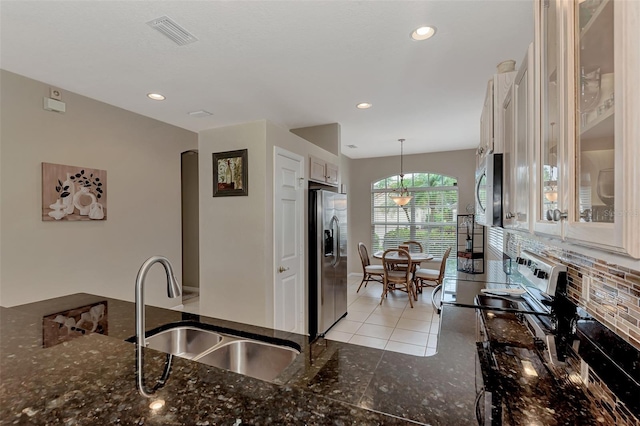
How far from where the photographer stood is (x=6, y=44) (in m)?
2.28

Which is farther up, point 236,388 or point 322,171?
point 322,171

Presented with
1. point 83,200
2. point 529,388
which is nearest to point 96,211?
point 83,200

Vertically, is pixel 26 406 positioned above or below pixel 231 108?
below

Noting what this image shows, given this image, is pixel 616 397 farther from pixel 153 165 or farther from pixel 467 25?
pixel 153 165

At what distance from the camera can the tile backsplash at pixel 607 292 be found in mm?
909

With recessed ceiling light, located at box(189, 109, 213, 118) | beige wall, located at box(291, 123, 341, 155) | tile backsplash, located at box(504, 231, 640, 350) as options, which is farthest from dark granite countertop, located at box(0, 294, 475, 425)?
beige wall, located at box(291, 123, 341, 155)

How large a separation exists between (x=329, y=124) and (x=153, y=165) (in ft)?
8.25

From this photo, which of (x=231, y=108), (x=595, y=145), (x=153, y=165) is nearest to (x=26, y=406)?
(x=595, y=145)

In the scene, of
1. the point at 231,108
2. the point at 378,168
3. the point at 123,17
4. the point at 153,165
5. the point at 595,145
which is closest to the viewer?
the point at 595,145

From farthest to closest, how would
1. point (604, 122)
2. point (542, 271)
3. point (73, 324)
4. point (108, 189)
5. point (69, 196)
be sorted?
point (108, 189), point (69, 196), point (542, 271), point (73, 324), point (604, 122)

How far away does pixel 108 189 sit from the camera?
3.53 meters

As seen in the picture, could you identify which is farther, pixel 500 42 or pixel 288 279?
pixel 288 279

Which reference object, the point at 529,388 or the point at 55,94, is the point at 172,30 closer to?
the point at 55,94

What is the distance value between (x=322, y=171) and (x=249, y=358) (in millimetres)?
2751
